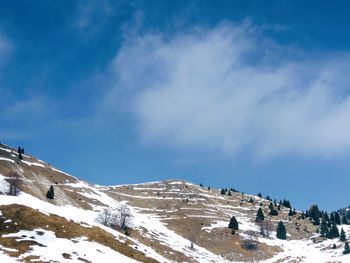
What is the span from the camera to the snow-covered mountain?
185ft

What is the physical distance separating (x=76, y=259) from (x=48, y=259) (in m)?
3.50

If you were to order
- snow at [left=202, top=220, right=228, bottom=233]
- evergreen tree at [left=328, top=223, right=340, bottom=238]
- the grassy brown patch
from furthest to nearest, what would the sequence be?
snow at [left=202, top=220, right=228, bottom=233], evergreen tree at [left=328, top=223, right=340, bottom=238], the grassy brown patch

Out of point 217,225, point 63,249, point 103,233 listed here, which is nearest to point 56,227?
point 63,249

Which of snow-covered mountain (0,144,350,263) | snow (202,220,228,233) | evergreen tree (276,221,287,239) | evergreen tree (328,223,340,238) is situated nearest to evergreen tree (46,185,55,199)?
snow-covered mountain (0,144,350,263)

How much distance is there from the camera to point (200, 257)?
133750mm

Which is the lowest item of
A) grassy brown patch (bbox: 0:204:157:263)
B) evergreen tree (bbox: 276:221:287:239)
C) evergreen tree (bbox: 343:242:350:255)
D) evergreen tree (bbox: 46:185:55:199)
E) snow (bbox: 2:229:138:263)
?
snow (bbox: 2:229:138:263)

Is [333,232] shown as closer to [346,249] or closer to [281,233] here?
[281,233]

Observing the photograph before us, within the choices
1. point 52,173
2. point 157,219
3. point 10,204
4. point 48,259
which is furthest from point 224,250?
point 48,259

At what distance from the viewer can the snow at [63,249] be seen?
5206cm

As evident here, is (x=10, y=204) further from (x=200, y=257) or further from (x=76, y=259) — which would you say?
(x=200, y=257)

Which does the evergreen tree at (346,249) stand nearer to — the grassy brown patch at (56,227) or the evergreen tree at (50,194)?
the grassy brown patch at (56,227)

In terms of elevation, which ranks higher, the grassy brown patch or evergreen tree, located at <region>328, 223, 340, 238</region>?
evergreen tree, located at <region>328, 223, 340, 238</region>

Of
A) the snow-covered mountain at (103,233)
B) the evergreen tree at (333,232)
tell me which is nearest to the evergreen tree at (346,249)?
the snow-covered mountain at (103,233)

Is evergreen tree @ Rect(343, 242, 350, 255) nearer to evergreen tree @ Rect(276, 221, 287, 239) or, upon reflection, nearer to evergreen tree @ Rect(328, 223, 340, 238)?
evergreen tree @ Rect(328, 223, 340, 238)
